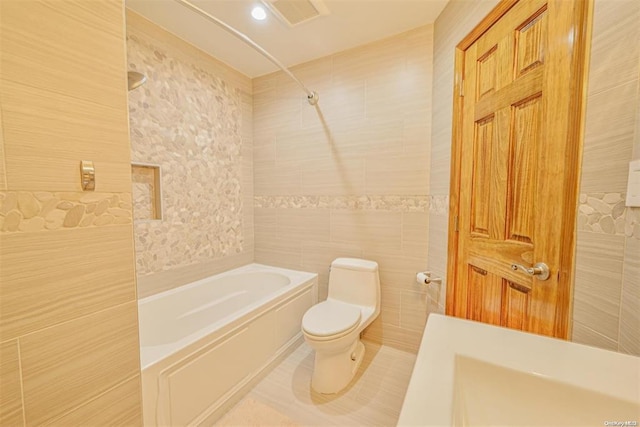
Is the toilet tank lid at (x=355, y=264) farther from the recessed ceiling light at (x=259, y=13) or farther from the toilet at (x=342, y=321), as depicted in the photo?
the recessed ceiling light at (x=259, y=13)

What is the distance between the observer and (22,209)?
62 centimetres

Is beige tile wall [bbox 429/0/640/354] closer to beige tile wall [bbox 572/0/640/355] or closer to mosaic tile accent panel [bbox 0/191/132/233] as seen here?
beige tile wall [bbox 572/0/640/355]

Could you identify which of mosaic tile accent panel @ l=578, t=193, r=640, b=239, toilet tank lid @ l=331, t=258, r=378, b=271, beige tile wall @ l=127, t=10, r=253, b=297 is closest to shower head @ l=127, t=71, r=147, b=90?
beige tile wall @ l=127, t=10, r=253, b=297

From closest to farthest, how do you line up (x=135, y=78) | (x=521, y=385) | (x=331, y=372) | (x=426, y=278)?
(x=521, y=385)
(x=135, y=78)
(x=331, y=372)
(x=426, y=278)

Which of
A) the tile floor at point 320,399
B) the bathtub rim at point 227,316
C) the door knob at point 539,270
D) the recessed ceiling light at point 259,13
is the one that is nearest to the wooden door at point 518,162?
the door knob at point 539,270

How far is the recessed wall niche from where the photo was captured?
5.40 ft

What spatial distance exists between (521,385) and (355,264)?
126 centimetres

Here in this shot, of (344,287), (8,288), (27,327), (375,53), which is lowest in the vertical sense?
(344,287)

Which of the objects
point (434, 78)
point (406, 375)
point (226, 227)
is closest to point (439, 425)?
point (406, 375)

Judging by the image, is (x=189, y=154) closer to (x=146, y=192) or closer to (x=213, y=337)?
(x=146, y=192)

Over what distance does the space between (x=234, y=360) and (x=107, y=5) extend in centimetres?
169

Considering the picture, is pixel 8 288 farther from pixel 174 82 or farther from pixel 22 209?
pixel 174 82

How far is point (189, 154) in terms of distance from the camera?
6.31 feet

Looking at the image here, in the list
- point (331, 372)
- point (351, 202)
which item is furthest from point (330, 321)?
point (351, 202)
